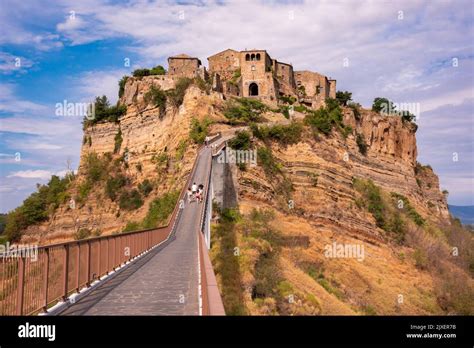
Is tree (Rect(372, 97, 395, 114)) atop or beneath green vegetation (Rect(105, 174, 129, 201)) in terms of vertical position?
atop

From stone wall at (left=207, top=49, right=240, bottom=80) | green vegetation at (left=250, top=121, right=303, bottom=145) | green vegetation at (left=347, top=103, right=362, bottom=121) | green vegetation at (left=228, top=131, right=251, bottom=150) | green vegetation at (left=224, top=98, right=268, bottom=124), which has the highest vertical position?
stone wall at (left=207, top=49, right=240, bottom=80)

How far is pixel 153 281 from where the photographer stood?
12.9 metres

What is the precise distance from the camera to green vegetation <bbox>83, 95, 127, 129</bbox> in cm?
5481

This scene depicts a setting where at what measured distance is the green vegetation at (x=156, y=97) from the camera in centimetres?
4934

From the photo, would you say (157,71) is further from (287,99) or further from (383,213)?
(383,213)

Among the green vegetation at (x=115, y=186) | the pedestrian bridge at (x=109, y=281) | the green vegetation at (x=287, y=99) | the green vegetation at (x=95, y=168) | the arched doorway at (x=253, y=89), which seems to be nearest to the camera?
the pedestrian bridge at (x=109, y=281)

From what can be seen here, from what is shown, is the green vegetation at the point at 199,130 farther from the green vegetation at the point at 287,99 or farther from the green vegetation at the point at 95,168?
the green vegetation at the point at 287,99

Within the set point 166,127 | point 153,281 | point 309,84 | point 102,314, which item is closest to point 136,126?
point 166,127

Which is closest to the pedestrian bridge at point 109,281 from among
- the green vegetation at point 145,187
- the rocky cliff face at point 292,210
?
the rocky cliff face at point 292,210

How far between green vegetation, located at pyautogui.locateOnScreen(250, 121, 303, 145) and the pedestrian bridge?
80.4 ft

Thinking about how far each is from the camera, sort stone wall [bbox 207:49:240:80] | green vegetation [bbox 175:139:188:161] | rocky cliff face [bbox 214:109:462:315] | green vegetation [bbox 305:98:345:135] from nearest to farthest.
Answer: rocky cliff face [bbox 214:109:462:315] < green vegetation [bbox 175:139:188:161] < green vegetation [bbox 305:98:345:135] < stone wall [bbox 207:49:240:80]

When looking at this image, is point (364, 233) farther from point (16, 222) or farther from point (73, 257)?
point (16, 222)

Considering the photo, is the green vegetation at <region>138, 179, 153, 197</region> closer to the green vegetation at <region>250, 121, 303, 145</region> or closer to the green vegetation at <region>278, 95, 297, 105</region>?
the green vegetation at <region>250, 121, 303, 145</region>

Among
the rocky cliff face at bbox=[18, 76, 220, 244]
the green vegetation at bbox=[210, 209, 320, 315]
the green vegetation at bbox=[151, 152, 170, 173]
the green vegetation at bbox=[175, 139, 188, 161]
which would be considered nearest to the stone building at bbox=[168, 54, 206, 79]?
the rocky cliff face at bbox=[18, 76, 220, 244]
